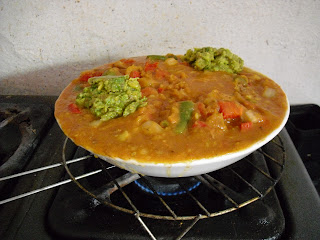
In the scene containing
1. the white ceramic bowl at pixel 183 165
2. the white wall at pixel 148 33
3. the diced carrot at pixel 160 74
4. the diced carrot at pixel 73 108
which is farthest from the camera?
the white wall at pixel 148 33

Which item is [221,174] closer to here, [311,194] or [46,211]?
[311,194]

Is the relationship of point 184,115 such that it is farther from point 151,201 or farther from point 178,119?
point 151,201

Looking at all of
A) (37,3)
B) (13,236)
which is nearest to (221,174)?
(13,236)

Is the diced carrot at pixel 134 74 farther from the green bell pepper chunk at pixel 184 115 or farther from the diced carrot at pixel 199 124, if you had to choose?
the diced carrot at pixel 199 124

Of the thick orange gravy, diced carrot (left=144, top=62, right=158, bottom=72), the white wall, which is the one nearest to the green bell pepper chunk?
the thick orange gravy

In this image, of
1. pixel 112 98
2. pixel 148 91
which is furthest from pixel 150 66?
pixel 112 98

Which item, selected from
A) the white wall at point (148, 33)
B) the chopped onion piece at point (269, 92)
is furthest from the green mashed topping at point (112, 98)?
the white wall at point (148, 33)
